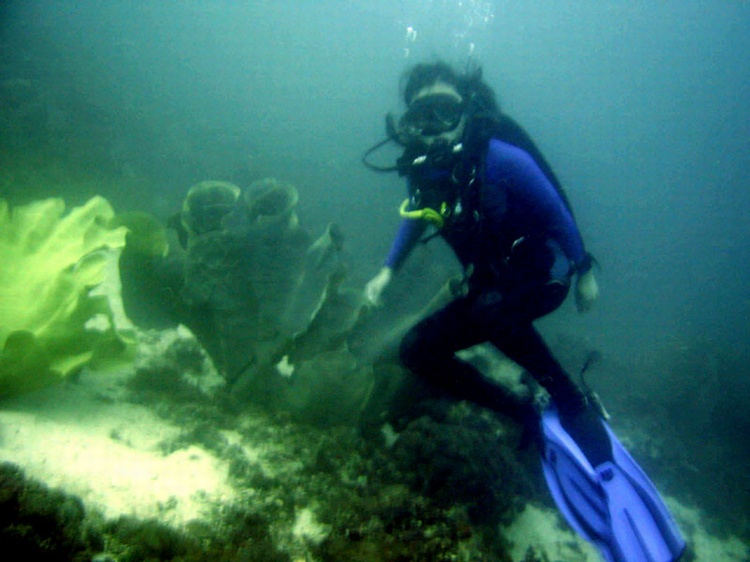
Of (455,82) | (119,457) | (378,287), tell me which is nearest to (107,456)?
(119,457)

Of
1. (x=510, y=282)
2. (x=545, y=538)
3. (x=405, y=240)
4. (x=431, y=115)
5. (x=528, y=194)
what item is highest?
(x=431, y=115)

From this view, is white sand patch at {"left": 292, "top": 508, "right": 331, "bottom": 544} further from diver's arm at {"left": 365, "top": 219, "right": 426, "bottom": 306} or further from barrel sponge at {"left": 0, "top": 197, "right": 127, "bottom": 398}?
diver's arm at {"left": 365, "top": 219, "right": 426, "bottom": 306}

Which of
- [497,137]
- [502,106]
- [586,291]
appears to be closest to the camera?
[497,137]

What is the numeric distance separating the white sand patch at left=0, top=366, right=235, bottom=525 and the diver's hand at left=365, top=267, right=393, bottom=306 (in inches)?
73.5

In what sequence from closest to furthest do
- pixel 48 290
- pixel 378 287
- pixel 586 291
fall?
pixel 48 290
pixel 586 291
pixel 378 287

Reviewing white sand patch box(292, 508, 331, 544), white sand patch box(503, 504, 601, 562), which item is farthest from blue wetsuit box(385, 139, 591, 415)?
white sand patch box(292, 508, 331, 544)

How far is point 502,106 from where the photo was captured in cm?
650

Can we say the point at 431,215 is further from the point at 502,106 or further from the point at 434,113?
the point at 502,106

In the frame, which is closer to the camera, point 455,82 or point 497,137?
point 497,137

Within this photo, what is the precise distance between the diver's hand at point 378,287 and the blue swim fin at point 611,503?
1945mm

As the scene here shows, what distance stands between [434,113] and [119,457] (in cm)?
359

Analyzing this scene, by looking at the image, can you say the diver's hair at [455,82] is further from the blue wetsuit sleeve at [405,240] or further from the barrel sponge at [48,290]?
the barrel sponge at [48,290]

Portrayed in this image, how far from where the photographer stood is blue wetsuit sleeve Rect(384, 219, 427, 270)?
157 inches

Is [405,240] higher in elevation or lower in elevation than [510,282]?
lower
